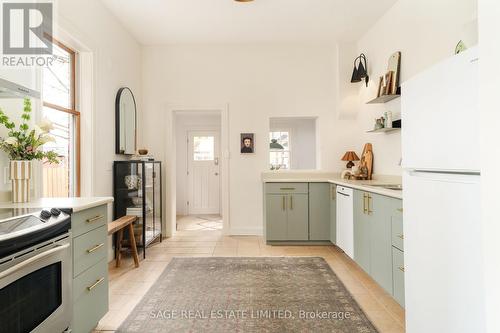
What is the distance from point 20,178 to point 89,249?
655 mm

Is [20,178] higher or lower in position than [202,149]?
lower

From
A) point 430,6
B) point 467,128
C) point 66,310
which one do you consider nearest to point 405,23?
point 430,6

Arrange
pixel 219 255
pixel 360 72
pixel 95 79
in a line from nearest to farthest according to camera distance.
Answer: pixel 95 79
pixel 219 255
pixel 360 72

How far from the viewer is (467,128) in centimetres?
109

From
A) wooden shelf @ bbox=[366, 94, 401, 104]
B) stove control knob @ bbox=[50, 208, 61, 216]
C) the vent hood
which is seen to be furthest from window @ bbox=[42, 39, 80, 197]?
wooden shelf @ bbox=[366, 94, 401, 104]

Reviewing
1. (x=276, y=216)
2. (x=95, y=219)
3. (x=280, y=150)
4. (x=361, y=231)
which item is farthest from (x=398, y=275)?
(x=280, y=150)

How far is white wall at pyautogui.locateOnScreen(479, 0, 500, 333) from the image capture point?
31.5 inches

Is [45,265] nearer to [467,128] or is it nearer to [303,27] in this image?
[467,128]

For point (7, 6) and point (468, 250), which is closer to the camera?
point (468, 250)

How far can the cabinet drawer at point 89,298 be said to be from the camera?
1.60m

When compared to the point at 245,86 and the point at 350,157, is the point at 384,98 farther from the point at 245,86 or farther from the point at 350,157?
the point at 245,86

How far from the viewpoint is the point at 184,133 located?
251 inches

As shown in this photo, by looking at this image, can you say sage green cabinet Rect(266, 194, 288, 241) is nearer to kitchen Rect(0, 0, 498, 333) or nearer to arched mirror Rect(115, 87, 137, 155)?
kitchen Rect(0, 0, 498, 333)

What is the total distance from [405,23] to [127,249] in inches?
166
